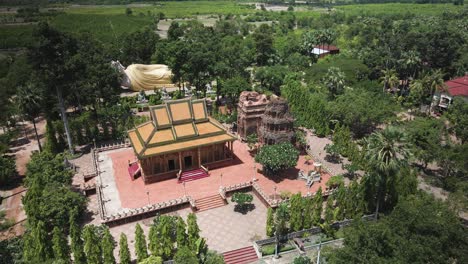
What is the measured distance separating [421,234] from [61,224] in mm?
31792

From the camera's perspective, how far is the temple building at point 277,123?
4691cm

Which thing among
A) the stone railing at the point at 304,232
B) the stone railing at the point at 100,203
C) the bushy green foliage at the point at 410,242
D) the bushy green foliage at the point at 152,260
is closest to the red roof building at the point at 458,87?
the stone railing at the point at 304,232

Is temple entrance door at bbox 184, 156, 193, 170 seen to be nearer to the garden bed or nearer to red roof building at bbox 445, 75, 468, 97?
the garden bed

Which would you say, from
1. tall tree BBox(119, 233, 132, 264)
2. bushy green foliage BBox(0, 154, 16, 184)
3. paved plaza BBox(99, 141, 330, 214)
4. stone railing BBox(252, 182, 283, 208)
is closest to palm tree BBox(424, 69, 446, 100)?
paved plaza BBox(99, 141, 330, 214)

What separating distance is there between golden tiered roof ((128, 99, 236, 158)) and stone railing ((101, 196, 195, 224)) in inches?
268

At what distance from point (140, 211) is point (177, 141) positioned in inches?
419

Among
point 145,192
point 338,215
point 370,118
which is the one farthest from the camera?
point 370,118

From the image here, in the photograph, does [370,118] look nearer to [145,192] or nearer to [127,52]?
[145,192]

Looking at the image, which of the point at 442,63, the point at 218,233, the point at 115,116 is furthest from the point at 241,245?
the point at 442,63

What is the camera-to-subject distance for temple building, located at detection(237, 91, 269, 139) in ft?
174

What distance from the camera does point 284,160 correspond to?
141 ft

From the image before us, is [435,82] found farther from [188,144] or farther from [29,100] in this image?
[29,100]

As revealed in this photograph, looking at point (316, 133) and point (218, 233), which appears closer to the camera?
point (218, 233)

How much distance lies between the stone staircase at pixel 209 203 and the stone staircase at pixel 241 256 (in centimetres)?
792
